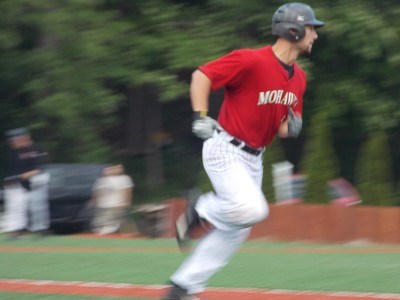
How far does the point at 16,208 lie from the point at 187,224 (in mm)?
10618

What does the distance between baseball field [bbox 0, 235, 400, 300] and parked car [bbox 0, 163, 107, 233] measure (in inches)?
194

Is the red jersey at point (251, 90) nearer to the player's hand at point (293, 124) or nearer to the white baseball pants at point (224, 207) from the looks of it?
the white baseball pants at point (224, 207)

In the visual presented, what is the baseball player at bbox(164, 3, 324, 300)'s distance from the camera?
6609 mm

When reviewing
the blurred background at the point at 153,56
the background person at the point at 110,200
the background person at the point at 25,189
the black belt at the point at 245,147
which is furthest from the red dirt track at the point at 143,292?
the blurred background at the point at 153,56

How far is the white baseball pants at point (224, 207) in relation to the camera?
6.57 metres

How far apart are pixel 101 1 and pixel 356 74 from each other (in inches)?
211

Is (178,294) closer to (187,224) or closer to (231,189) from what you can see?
(187,224)

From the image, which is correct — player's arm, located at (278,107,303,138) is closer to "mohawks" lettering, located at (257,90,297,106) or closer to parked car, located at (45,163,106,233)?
"mohawks" lettering, located at (257,90,297,106)

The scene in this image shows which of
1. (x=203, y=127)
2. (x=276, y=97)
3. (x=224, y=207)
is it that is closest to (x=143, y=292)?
(x=224, y=207)

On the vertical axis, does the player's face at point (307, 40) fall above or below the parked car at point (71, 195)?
above

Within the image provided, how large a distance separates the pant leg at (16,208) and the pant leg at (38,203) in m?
0.13

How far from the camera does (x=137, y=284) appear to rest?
8.52 meters

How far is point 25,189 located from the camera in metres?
17.3


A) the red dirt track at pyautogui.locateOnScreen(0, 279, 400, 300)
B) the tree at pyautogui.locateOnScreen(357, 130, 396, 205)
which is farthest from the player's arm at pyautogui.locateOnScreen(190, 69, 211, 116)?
the tree at pyautogui.locateOnScreen(357, 130, 396, 205)
